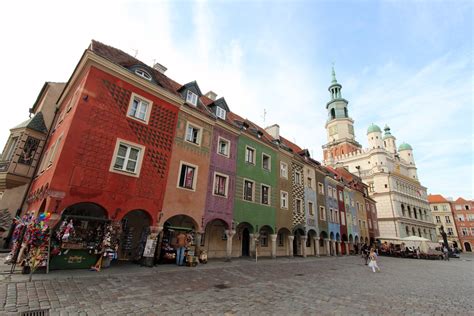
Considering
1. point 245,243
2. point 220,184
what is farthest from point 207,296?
point 245,243

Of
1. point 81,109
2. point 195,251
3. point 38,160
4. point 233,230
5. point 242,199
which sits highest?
point 81,109

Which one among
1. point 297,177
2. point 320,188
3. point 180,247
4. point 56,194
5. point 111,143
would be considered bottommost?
point 180,247

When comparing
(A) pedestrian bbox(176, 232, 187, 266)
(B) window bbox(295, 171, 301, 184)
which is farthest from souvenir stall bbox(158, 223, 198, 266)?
(B) window bbox(295, 171, 301, 184)

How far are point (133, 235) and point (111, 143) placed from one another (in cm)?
619

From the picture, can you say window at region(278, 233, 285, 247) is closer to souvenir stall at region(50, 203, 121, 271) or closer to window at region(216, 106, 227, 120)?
window at region(216, 106, 227, 120)

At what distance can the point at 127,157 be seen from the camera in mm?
12938

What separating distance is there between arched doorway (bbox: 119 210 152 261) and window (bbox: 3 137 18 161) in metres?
9.43

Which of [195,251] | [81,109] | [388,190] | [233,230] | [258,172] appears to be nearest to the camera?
[81,109]

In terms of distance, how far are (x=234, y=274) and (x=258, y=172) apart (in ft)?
34.3

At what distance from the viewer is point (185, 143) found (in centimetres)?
1603

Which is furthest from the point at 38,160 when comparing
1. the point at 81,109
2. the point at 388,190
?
the point at 388,190

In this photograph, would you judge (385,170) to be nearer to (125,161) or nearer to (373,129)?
(373,129)

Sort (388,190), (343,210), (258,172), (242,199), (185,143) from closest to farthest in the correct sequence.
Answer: (185,143), (242,199), (258,172), (343,210), (388,190)

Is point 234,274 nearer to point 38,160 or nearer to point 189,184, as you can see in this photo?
point 189,184
